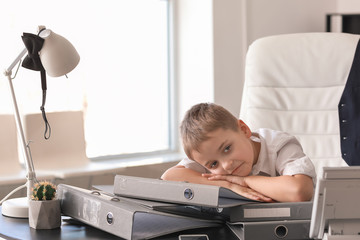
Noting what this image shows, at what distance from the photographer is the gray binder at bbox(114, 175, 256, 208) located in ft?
4.24

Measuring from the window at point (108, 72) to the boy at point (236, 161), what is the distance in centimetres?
229

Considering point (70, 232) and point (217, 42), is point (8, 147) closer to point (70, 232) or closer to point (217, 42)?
point (217, 42)

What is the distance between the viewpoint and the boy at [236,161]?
1.52 m

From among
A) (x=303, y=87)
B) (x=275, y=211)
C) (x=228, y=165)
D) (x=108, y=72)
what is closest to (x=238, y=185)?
(x=228, y=165)

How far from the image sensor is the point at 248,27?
443cm

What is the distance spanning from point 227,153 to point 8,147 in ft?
6.97

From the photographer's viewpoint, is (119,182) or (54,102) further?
(54,102)

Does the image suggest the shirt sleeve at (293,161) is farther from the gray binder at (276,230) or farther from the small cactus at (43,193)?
the small cactus at (43,193)

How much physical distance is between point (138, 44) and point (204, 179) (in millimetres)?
2804

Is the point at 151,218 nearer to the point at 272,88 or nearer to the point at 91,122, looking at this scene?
the point at 272,88

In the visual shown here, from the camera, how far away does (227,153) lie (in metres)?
1.55

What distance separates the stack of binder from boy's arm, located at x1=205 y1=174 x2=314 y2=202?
0.16m

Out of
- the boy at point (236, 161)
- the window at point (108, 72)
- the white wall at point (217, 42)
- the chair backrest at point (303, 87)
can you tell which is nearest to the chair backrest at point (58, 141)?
the window at point (108, 72)

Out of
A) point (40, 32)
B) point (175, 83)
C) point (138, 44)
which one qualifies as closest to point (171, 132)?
point (175, 83)
